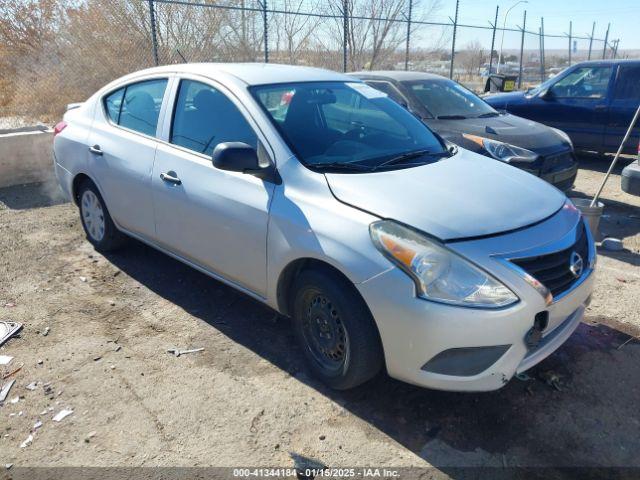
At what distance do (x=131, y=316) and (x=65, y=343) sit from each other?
1.65ft

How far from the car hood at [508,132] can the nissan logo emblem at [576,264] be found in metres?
3.40

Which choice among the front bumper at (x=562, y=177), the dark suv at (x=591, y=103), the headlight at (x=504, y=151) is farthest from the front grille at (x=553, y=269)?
the dark suv at (x=591, y=103)

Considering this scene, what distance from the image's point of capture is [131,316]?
4016 millimetres

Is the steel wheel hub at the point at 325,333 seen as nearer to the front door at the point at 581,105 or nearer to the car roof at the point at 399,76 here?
the car roof at the point at 399,76

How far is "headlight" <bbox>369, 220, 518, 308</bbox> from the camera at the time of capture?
8.22 feet

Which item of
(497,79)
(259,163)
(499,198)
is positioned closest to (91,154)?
(259,163)

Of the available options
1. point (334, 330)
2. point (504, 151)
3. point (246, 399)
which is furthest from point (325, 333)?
point (504, 151)

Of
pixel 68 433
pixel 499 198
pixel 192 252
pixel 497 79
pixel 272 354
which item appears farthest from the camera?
pixel 497 79

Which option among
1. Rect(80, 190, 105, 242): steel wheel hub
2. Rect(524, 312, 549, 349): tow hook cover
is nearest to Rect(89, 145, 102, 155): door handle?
Rect(80, 190, 105, 242): steel wheel hub

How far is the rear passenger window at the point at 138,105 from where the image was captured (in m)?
4.12

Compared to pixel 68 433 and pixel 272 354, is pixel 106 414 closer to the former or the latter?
pixel 68 433

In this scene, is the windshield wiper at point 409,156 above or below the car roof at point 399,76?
below

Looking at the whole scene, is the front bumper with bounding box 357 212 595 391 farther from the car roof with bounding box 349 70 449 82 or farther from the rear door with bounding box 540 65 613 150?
the rear door with bounding box 540 65 613 150

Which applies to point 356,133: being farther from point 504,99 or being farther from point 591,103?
point 504,99
